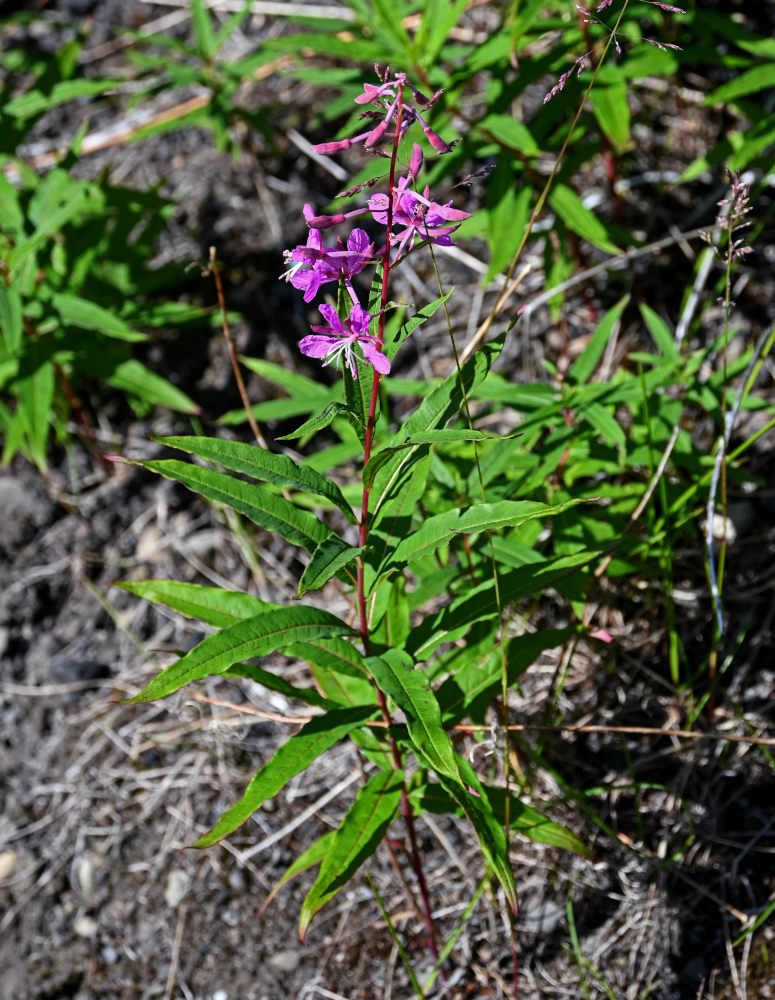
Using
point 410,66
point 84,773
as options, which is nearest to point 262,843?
point 84,773

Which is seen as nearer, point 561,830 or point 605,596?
point 561,830

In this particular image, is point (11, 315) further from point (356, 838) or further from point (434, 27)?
point (356, 838)

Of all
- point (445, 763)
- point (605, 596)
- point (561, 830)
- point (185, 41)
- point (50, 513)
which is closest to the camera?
point (445, 763)

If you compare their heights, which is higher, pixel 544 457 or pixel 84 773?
pixel 544 457

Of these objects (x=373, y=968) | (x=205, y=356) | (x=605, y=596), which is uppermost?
(x=205, y=356)

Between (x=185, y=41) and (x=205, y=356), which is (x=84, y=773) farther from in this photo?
Result: (x=185, y=41)

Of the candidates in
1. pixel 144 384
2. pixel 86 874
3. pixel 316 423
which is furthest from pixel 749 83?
pixel 86 874

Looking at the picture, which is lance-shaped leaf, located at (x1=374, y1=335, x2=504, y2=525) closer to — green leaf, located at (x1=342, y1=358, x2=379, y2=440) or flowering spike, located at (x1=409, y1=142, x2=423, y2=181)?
green leaf, located at (x1=342, y1=358, x2=379, y2=440)
